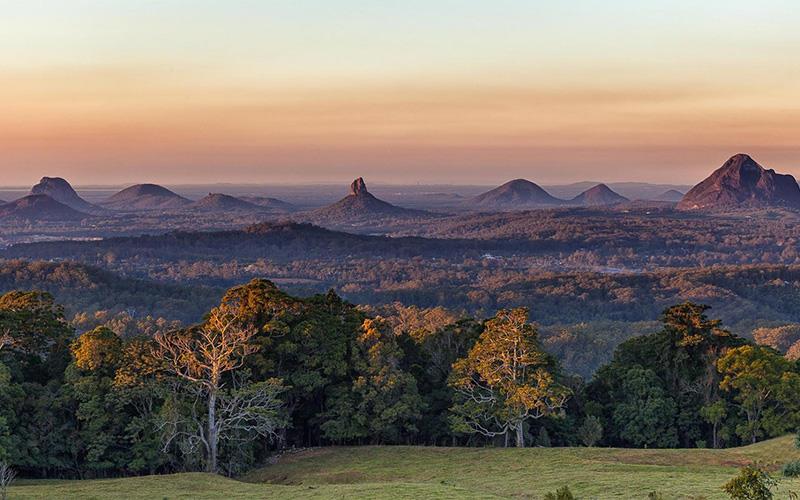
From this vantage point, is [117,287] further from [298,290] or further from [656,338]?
[656,338]

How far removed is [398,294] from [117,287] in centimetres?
5519

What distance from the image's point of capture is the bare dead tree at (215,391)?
1453 inches

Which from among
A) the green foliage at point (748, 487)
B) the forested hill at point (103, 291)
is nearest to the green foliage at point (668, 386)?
the green foliage at point (748, 487)

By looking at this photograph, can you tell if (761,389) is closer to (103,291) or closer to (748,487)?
(748,487)

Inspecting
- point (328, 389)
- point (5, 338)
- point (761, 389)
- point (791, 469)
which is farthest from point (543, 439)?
point (5, 338)

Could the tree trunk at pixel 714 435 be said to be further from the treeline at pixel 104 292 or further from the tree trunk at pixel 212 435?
the treeline at pixel 104 292

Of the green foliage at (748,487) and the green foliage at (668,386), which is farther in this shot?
the green foliage at (668,386)

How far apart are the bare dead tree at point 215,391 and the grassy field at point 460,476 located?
260cm

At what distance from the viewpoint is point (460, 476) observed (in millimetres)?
31484

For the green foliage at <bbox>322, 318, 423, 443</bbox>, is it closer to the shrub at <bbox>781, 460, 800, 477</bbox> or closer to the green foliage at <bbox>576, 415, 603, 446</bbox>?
the green foliage at <bbox>576, 415, 603, 446</bbox>

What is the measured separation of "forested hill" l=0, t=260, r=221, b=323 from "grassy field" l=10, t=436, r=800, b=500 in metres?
88.0

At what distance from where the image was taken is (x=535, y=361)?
41.1 meters

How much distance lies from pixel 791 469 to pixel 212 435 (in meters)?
25.4

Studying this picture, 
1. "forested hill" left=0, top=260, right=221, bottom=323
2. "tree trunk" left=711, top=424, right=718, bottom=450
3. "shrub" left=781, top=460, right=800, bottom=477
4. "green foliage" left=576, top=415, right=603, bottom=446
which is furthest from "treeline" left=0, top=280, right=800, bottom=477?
"forested hill" left=0, top=260, right=221, bottom=323
